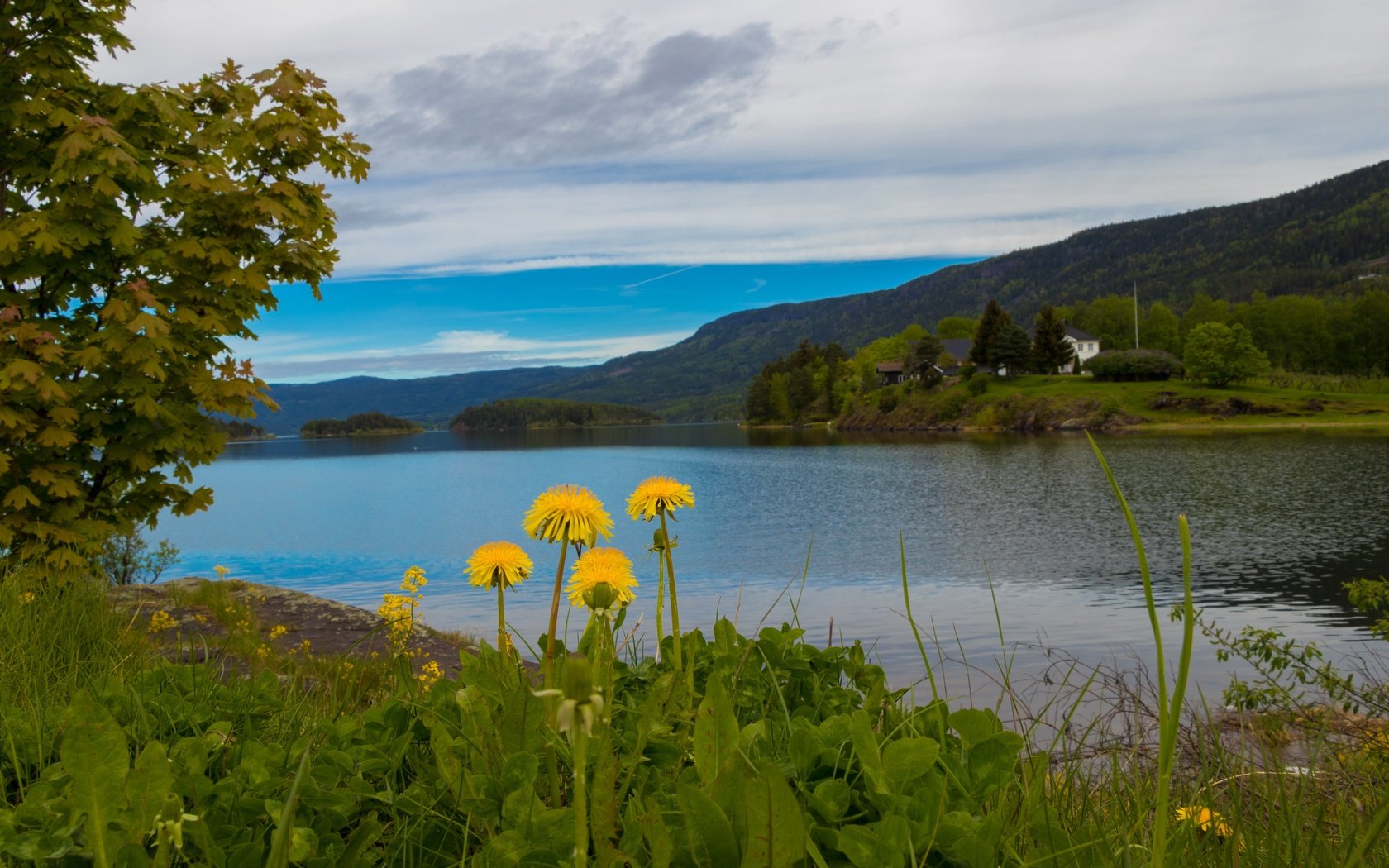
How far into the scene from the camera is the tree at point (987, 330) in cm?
11944

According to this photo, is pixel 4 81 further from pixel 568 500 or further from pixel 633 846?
pixel 633 846

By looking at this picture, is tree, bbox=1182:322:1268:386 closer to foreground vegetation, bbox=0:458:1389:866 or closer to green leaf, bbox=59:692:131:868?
foreground vegetation, bbox=0:458:1389:866

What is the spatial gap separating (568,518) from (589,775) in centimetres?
52

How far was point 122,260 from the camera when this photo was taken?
938 centimetres

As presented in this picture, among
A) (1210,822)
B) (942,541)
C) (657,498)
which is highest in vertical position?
(657,498)

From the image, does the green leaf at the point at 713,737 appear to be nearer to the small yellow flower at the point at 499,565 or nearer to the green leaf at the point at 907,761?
the green leaf at the point at 907,761

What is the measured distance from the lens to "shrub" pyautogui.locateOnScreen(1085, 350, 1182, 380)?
106625 millimetres

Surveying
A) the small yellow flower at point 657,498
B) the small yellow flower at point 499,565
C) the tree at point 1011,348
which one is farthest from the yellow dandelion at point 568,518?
the tree at point 1011,348

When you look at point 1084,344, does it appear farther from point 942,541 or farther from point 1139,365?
point 942,541

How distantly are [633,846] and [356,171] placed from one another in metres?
10.7

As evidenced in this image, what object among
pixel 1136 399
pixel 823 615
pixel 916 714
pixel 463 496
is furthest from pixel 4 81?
pixel 1136 399

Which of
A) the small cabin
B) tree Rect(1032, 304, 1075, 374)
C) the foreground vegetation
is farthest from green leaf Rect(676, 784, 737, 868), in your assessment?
the small cabin

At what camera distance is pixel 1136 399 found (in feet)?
311

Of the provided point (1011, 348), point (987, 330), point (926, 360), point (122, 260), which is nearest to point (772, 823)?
point (122, 260)
